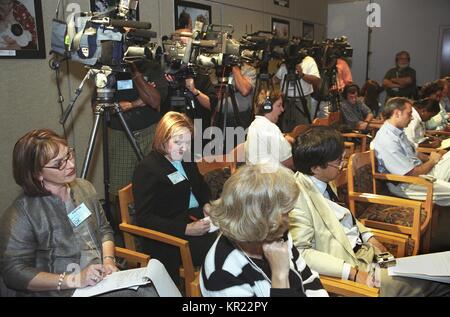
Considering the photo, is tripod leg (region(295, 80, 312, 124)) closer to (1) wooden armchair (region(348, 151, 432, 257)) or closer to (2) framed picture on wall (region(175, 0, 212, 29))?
(2) framed picture on wall (region(175, 0, 212, 29))

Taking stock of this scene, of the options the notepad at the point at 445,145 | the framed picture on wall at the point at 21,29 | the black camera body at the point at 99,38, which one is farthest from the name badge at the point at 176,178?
the notepad at the point at 445,145

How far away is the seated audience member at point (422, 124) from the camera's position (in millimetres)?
3508

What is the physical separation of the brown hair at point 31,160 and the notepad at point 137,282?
0.37 m

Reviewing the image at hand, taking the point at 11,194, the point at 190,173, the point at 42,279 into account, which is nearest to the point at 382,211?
the point at 190,173

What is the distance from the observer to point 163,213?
175 cm

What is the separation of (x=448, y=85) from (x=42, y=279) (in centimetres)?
517

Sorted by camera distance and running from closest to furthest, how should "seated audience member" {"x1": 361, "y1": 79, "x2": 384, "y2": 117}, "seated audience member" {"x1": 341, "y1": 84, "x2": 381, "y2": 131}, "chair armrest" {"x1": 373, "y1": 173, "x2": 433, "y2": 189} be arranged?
"chair armrest" {"x1": 373, "y1": 173, "x2": 433, "y2": 189}, "seated audience member" {"x1": 341, "y1": 84, "x2": 381, "y2": 131}, "seated audience member" {"x1": 361, "y1": 79, "x2": 384, "y2": 117}

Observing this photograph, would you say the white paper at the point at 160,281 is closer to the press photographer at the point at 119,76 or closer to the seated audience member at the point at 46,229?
the seated audience member at the point at 46,229

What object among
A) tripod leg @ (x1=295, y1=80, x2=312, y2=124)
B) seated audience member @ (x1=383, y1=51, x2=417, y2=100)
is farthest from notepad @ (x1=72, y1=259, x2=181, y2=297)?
seated audience member @ (x1=383, y1=51, x2=417, y2=100)

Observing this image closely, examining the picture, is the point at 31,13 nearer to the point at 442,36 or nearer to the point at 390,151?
the point at 390,151

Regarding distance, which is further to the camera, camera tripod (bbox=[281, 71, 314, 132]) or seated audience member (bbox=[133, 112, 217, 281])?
camera tripod (bbox=[281, 71, 314, 132])

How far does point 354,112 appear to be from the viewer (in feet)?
15.2

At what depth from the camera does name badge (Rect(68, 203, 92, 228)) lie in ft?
4.44

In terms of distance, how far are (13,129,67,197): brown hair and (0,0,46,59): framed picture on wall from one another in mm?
1507
